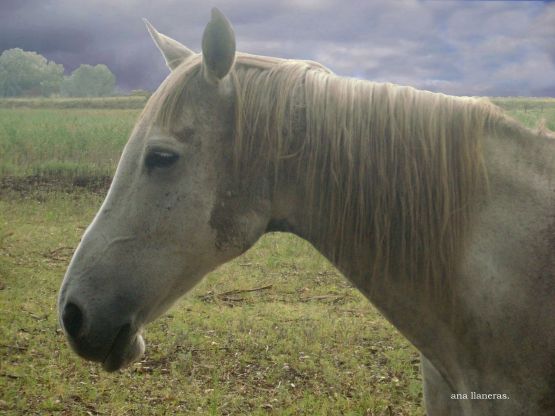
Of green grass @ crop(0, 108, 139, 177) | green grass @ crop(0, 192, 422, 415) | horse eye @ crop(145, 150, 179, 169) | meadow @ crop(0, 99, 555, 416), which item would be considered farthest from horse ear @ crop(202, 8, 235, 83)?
green grass @ crop(0, 108, 139, 177)

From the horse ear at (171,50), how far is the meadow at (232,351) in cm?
107

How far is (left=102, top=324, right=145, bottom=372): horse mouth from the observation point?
69.2 inches

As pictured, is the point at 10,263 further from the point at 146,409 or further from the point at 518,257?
the point at 518,257

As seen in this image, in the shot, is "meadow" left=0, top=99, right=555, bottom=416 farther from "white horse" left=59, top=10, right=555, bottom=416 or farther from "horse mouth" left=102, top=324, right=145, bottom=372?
"horse mouth" left=102, top=324, right=145, bottom=372

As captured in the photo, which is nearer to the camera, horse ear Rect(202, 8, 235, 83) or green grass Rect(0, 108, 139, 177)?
horse ear Rect(202, 8, 235, 83)

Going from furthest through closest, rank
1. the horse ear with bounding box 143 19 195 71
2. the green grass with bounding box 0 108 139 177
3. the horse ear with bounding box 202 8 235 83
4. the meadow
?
1. the green grass with bounding box 0 108 139 177
2. the meadow
3. the horse ear with bounding box 143 19 195 71
4. the horse ear with bounding box 202 8 235 83

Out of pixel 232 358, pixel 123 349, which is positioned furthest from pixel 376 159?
pixel 232 358

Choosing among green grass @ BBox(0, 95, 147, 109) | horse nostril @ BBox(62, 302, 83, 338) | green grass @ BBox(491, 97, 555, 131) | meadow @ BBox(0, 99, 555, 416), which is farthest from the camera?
green grass @ BBox(0, 95, 147, 109)

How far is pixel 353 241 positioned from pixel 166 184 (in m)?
0.65

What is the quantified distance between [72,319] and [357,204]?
1.01 metres

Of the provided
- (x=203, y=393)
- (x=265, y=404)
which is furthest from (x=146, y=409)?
(x=265, y=404)

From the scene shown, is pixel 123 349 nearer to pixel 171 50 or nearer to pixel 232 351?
pixel 171 50

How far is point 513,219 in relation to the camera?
1636 mm

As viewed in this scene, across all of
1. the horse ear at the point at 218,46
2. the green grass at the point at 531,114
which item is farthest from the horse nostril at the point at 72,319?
the green grass at the point at 531,114
